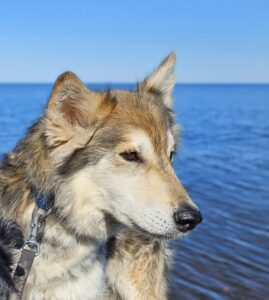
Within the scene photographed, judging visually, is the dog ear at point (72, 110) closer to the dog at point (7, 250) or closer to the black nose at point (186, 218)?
the dog at point (7, 250)

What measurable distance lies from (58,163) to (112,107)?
73 cm

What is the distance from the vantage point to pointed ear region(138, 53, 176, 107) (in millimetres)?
5560

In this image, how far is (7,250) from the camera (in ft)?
12.7

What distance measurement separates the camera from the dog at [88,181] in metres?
4.46

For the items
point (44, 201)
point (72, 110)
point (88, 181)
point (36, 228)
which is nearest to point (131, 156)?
point (88, 181)

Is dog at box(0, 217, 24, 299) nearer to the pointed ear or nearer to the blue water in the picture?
the blue water

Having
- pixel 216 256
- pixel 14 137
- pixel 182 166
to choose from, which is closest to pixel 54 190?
pixel 216 256

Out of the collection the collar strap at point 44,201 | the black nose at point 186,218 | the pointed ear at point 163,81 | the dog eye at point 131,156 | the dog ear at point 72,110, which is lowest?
the collar strap at point 44,201

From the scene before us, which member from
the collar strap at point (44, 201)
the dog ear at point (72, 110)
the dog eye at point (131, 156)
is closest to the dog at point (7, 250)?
the collar strap at point (44, 201)

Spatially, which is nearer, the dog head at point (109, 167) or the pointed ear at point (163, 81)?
the dog head at point (109, 167)

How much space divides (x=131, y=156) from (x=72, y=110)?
0.66 m

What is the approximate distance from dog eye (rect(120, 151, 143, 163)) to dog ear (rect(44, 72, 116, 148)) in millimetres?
376

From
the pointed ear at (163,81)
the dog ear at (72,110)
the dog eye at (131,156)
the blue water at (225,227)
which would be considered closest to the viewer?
the dog ear at (72,110)

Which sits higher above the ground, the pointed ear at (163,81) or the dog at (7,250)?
the pointed ear at (163,81)
